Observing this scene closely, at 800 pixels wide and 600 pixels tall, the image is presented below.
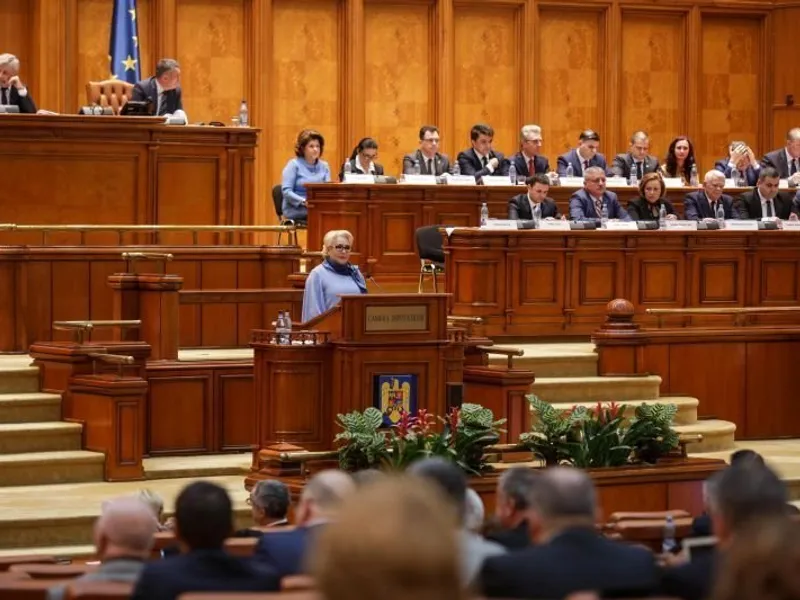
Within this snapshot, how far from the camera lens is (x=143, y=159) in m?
12.4

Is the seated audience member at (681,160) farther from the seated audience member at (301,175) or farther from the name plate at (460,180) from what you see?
the seated audience member at (301,175)

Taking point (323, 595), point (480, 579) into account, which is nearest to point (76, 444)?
point (480, 579)

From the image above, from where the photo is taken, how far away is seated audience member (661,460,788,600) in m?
3.87

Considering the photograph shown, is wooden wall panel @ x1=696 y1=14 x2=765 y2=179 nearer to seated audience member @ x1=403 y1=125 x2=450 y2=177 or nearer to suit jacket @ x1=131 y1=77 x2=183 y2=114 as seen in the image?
seated audience member @ x1=403 y1=125 x2=450 y2=177

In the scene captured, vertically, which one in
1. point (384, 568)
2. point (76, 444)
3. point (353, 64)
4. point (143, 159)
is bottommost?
point (76, 444)

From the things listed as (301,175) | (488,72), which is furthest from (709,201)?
(488,72)

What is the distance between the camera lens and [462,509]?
468cm

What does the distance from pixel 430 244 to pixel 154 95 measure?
2443 mm

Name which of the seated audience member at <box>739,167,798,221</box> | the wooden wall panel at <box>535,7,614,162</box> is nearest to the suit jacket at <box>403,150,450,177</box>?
the seated audience member at <box>739,167,798,221</box>

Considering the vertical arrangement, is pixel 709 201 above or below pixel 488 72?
below

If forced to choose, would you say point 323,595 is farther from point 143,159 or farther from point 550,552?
point 143,159

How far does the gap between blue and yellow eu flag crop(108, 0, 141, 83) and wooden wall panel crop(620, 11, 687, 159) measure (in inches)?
248

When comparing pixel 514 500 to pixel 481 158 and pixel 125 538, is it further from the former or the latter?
pixel 481 158

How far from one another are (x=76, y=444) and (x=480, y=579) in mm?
6277
